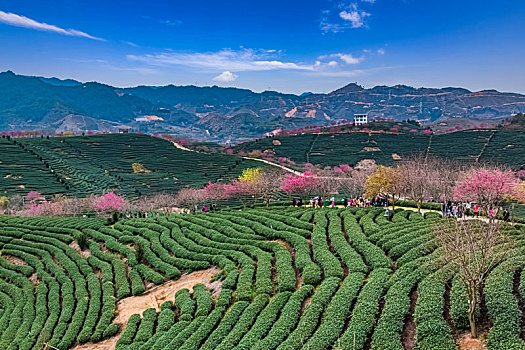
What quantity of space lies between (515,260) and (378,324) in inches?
313

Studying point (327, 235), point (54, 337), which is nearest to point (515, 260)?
point (327, 235)

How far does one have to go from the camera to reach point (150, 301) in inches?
901

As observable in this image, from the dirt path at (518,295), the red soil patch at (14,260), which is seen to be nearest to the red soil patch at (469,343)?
the dirt path at (518,295)

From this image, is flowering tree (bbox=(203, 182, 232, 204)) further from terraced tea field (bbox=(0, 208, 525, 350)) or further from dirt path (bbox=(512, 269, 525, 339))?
dirt path (bbox=(512, 269, 525, 339))

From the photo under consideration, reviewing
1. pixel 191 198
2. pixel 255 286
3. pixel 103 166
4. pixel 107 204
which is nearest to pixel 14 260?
pixel 255 286

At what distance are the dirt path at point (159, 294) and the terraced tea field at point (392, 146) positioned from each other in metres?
86.3

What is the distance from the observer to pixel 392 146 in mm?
122062

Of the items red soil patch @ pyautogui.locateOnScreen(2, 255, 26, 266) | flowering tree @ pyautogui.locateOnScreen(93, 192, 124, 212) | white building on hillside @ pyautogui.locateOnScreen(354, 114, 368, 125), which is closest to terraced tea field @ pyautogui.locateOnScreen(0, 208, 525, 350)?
Answer: red soil patch @ pyautogui.locateOnScreen(2, 255, 26, 266)

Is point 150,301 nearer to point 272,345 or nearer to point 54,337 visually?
point 54,337

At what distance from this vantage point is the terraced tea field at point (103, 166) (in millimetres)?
83875

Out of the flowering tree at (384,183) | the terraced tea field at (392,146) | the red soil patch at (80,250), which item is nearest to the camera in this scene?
the red soil patch at (80,250)

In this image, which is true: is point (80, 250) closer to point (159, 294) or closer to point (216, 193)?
point (159, 294)

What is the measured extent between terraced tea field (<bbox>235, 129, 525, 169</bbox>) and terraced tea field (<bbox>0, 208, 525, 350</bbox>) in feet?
264

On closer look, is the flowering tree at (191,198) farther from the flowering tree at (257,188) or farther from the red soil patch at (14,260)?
the red soil patch at (14,260)
